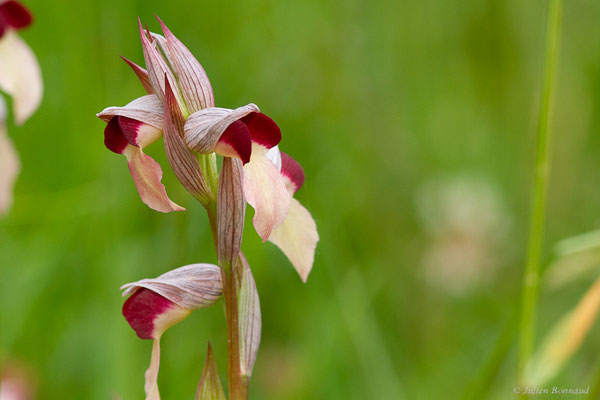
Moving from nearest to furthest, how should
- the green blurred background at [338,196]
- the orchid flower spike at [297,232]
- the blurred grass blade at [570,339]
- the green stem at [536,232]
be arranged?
the orchid flower spike at [297,232] → the green stem at [536,232] → the blurred grass blade at [570,339] → the green blurred background at [338,196]

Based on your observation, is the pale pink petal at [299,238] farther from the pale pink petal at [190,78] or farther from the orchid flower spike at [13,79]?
the orchid flower spike at [13,79]

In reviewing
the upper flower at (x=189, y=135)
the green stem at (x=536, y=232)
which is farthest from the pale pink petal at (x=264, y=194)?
the green stem at (x=536, y=232)

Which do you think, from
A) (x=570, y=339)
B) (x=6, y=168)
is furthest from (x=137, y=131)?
(x=570, y=339)

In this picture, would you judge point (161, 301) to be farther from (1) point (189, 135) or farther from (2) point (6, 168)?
(2) point (6, 168)

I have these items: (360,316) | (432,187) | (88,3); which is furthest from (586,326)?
(88,3)

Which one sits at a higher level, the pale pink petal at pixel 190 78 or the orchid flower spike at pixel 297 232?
the pale pink petal at pixel 190 78

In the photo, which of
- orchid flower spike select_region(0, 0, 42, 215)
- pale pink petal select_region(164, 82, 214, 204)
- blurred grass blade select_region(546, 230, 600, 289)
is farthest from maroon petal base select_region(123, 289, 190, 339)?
blurred grass blade select_region(546, 230, 600, 289)

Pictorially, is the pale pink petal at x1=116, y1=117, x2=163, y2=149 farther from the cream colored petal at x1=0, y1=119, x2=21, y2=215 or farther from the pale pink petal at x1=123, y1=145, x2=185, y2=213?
the cream colored petal at x1=0, y1=119, x2=21, y2=215
